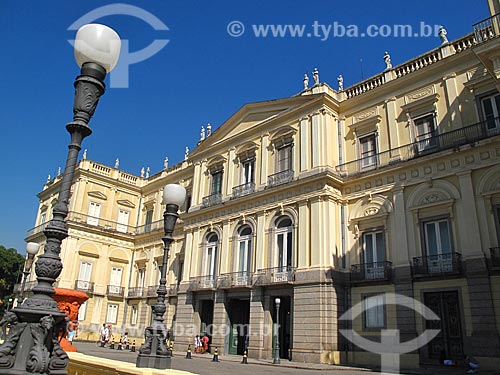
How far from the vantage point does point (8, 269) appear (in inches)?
1725

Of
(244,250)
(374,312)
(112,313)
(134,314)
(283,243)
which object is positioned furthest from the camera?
(112,313)

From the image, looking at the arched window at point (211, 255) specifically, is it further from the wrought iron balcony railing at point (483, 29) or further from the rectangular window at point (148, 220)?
the wrought iron balcony railing at point (483, 29)

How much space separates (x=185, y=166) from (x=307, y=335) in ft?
54.5

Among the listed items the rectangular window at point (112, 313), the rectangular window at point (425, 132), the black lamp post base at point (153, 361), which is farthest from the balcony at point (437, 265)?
the rectangular window at point (112, 313)

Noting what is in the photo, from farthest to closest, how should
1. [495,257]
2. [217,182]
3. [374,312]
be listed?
[217,182], [374,312], [495,257]

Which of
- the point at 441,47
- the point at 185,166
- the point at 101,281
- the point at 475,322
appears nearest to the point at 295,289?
the point at 475,322

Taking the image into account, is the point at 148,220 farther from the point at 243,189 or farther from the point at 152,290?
the point at 243,189

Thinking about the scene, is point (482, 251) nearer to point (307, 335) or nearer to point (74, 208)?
point (307, 335)

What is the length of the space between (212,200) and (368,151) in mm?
9246

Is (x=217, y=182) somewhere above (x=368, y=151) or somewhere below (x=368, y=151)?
above

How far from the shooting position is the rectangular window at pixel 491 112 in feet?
48.9

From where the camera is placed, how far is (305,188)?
18.9m

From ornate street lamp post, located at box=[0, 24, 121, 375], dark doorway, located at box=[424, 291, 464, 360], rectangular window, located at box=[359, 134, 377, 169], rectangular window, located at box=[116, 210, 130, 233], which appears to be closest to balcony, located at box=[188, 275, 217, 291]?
rectangular window, located at box=[359, 134, 377, 169]

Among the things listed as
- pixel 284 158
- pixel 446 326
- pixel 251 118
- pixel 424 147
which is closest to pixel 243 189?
pixel 284 158
